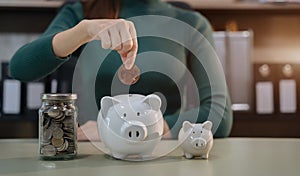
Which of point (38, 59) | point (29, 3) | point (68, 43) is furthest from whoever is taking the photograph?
point (29, 3)

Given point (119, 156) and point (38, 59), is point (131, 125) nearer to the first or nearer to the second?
point (119, 156)


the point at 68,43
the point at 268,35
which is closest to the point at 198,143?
the point at 68,43

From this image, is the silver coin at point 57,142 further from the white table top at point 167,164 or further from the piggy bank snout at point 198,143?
the piggy bank snout at point 198,143

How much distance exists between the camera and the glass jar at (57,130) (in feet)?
2.38

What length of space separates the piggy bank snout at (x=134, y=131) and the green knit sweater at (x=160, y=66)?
0.39m

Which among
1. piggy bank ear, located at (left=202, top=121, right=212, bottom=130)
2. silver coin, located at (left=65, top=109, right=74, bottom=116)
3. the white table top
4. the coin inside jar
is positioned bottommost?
the white table top

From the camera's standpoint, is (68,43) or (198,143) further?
(68,43)

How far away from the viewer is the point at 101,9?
1.32 m

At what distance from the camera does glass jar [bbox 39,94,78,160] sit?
72 centimetres

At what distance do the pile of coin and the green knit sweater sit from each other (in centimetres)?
34

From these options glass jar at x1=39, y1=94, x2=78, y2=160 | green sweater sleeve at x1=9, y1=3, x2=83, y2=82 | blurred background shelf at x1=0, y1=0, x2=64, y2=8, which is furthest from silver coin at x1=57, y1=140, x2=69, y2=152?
blurred background shelf at x1=0, y1=0, x2=64, y2=8

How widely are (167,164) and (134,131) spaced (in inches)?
2.8

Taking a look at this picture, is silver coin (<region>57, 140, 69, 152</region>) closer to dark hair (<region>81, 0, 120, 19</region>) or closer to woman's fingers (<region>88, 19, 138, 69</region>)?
woman's fingers (<region>88, 19, 138, 69</region>)

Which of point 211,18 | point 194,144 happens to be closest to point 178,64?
point 194,144
